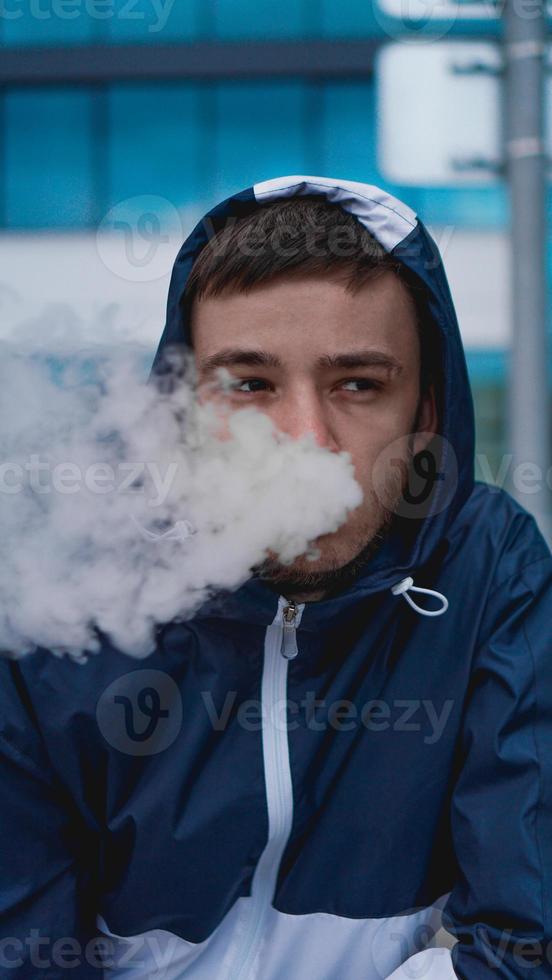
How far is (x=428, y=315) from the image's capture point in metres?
1.67

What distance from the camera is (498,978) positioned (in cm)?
136

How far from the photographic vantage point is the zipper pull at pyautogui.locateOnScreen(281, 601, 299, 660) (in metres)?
1.50

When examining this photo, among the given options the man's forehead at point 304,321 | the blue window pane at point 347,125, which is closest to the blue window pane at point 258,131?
the blue window pane at point 347,125

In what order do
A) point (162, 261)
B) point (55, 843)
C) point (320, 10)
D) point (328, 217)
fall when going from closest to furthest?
point (55, 843), point (328, 217), point (162, 261), point (320, 10)

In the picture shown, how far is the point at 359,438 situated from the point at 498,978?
34.3 inches

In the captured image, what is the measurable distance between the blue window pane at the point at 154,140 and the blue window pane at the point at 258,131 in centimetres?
20

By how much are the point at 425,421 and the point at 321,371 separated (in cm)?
30

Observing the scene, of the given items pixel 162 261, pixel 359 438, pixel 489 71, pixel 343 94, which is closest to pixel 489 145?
pixel 489 71

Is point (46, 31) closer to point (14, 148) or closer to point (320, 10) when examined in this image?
point (14, 148)

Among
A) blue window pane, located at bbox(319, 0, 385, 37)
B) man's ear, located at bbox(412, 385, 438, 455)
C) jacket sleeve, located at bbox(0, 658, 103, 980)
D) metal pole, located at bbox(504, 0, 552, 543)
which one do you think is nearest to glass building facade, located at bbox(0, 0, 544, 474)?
blue window pane, located at bbox(319, 0, 385, 37)

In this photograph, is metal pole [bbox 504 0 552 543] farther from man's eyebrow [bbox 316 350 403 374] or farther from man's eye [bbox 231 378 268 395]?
man's eye [bbox 231 378 268 395]

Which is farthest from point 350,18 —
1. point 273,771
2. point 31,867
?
point 31,867

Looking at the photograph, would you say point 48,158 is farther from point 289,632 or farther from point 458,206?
point 289,632

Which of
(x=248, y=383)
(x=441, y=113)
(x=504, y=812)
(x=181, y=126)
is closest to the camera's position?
(x=504, y=812)
